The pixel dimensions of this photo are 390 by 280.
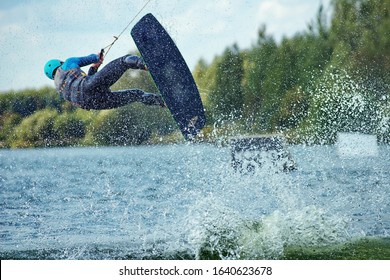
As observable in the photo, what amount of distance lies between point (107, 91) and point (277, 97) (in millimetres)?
1663

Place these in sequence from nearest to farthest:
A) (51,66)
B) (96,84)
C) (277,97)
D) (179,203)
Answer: (96,84), (51,66), (179,203), (277,97)

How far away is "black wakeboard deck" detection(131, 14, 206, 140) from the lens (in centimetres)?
430

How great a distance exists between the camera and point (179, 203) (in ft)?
16.5

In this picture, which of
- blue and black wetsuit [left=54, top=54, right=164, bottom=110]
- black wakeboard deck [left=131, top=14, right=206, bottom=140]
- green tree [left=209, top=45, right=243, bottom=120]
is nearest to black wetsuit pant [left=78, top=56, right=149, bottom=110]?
blue and black wetsuit [left=54, top=54, right=164, bottom=110]

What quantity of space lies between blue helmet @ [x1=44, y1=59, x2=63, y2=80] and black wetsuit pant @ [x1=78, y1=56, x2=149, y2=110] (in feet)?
0.91

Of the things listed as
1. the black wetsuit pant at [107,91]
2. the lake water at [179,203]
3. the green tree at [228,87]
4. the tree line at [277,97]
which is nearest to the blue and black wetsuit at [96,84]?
the black wetsuit pant at [107,91]

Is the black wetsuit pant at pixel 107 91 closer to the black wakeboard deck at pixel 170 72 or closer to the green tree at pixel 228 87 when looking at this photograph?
the black wakeboard deck at pixel 170 72

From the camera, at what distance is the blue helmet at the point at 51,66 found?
177 inches

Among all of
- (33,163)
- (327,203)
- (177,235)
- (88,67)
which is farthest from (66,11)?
(327,203)

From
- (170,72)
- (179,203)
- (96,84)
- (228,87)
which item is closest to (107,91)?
(96,84)

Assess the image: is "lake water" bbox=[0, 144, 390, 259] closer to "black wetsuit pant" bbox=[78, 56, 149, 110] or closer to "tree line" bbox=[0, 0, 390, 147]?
"tree line" bbox=[0, 0, 390, 147]

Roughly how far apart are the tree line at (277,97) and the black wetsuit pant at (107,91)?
45 centimetres

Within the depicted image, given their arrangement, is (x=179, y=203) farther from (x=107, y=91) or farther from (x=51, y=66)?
(x=51, y=66)

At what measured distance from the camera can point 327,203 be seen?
4.92 meters
